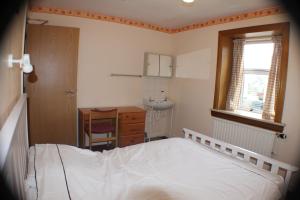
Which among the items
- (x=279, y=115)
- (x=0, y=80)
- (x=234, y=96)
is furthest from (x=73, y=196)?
(x=234, y=96)

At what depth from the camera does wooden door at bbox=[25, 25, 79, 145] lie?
269cm

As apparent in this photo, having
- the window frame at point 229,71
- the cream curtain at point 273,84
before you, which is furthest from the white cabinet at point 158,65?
the cream curtain at point 273,84

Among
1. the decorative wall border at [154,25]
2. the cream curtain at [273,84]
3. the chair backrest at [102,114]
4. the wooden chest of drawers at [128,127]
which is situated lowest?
the wooden chest of drawers at [128,127]

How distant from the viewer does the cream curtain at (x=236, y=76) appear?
293 cm

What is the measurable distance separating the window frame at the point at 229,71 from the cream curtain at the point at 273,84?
14cm

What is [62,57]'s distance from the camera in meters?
2.81

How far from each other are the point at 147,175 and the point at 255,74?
2216 mm

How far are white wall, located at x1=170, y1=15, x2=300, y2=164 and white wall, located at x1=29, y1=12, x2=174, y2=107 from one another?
20.9 inches

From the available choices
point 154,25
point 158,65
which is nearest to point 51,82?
point 158,65

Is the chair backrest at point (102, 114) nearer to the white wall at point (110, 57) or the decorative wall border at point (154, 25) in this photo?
the white wall at point (110, 57)

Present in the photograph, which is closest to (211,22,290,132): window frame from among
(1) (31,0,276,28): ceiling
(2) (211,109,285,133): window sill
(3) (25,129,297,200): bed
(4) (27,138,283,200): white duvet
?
(2) (211,109,285,133): window sill

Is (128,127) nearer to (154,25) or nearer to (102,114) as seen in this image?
(102,114)

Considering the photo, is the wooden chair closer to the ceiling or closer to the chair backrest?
the chair backrest

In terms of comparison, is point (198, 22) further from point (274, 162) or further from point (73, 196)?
point (73, 196)
